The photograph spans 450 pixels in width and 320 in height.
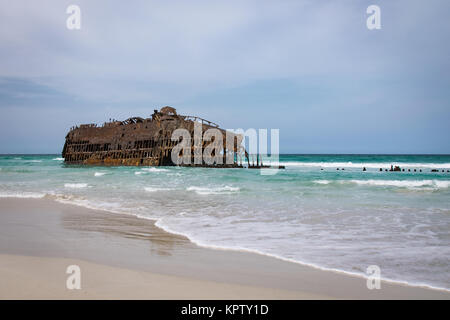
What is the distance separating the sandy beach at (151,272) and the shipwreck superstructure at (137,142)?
1023 inches

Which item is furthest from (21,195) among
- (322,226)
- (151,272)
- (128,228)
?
(322,226)

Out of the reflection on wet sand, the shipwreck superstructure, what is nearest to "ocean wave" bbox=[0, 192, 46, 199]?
the reflection on wet sand

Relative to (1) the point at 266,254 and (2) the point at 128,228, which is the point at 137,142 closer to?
(2) the point at 128,228

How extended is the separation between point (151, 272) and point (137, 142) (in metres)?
36.1

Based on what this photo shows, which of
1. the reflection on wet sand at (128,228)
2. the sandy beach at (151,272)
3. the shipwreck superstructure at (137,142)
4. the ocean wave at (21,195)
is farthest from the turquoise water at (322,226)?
the shipwreck superstructure at (137,142)

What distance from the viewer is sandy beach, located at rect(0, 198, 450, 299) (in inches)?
141

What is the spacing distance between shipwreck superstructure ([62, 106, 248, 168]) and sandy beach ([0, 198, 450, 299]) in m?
26.0

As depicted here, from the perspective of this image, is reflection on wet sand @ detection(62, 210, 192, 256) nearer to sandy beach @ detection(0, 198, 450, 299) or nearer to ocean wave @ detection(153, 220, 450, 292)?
sandy beach @ detection(0, 198, 450, 299)

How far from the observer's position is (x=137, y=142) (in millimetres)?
38938

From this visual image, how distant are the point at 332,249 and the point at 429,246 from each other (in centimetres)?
179

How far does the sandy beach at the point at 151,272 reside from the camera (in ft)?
11.8
